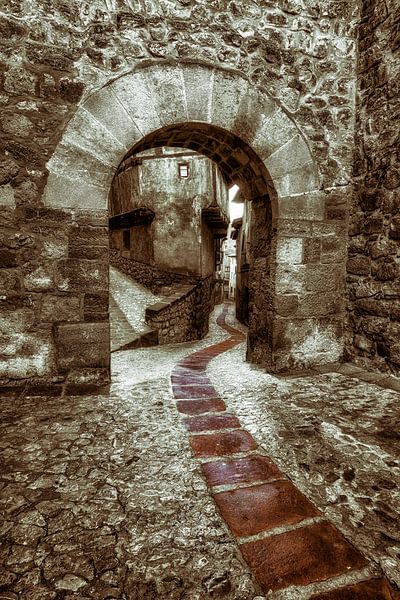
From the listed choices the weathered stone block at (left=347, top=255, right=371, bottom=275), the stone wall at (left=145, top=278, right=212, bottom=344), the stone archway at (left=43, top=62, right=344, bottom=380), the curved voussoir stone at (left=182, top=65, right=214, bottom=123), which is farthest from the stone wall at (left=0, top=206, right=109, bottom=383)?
the stone wall at (left=145, top=278, right=212, bottom=344)

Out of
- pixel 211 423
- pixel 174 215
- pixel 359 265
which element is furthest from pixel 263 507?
pixel 174 215

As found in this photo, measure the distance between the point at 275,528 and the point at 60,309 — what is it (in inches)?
79.8

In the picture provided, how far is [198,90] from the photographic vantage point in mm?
2604

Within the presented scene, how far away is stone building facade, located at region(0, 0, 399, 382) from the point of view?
238 cm

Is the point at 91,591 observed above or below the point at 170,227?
below

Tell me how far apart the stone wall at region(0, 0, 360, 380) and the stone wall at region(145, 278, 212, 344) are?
358 centimetres

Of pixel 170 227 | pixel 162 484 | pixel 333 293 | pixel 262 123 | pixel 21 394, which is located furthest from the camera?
pixel 170 227

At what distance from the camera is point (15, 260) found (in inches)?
94.3

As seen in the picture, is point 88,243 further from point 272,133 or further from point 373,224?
point 373,224

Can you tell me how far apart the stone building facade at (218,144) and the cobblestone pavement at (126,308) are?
2382 mm

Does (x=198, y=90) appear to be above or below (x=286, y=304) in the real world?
above

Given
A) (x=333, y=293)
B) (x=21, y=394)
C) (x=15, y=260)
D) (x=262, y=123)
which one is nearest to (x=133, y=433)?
(x=21, y=394)

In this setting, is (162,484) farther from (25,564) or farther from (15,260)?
(15,260)

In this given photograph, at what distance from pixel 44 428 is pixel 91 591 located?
3.64 feet
